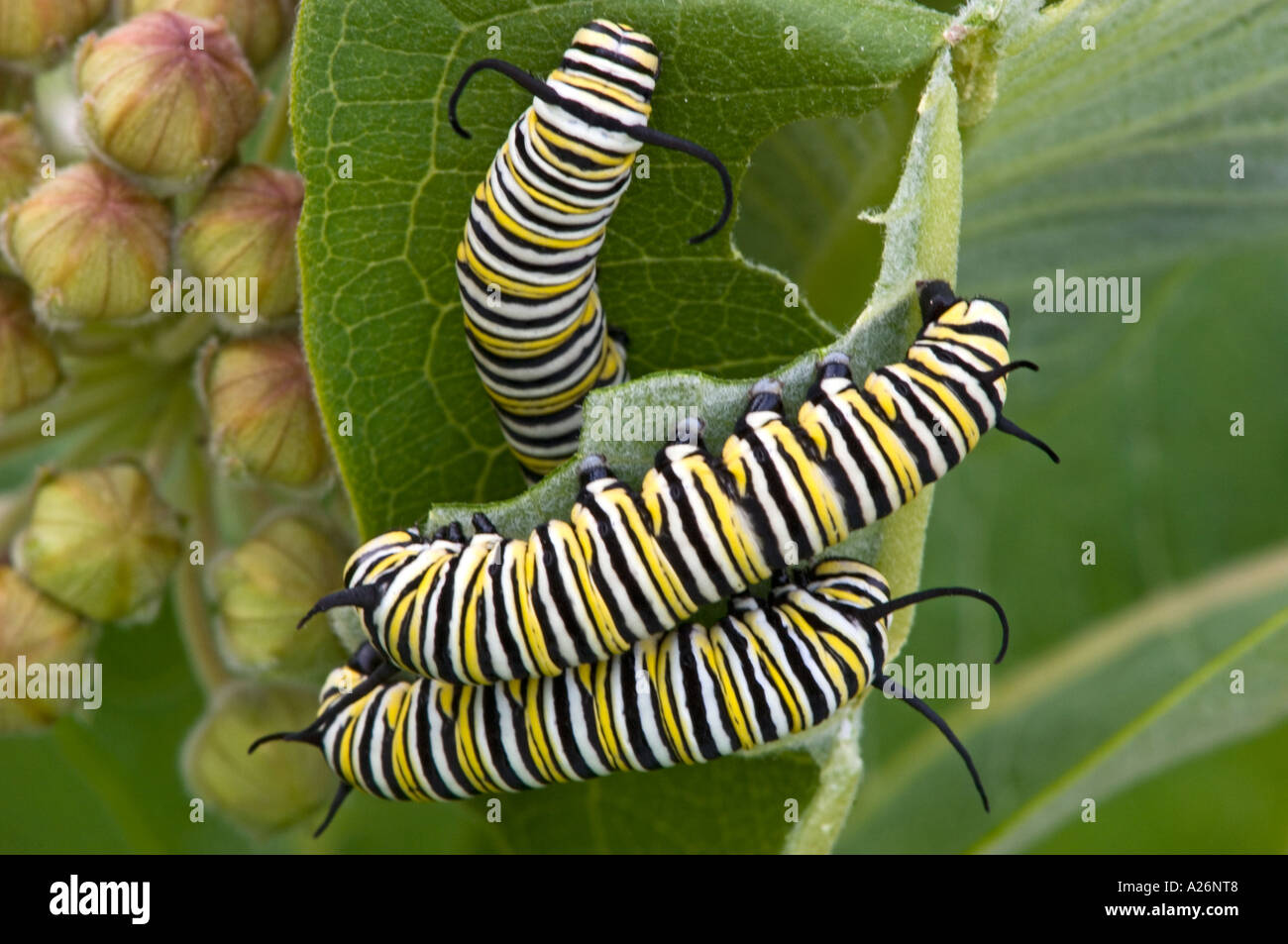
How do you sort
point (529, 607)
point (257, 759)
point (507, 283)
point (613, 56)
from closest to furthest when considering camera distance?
point (613, 56)
point (529, 607)
point (507, 283)
point (257, 759)

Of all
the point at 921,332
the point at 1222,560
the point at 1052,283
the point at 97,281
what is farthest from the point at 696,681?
the point at 1222,560

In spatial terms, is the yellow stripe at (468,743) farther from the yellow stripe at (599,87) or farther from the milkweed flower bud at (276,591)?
the yellow stripe at (599,87)

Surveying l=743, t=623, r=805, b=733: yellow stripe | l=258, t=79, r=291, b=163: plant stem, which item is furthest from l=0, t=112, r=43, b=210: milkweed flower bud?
l=743, t=623, r=805, b=733: yellow stripe

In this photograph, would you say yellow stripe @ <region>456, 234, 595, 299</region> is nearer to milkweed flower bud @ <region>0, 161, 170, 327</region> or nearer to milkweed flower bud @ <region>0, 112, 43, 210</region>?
milkweed flower bud @ <region>0, 161, 170, 327</region>

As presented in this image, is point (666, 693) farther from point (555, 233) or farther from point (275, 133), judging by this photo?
point (275, 133)

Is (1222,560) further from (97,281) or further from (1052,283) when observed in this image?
(97,281)

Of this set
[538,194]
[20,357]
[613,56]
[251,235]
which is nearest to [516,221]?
[538,194]
